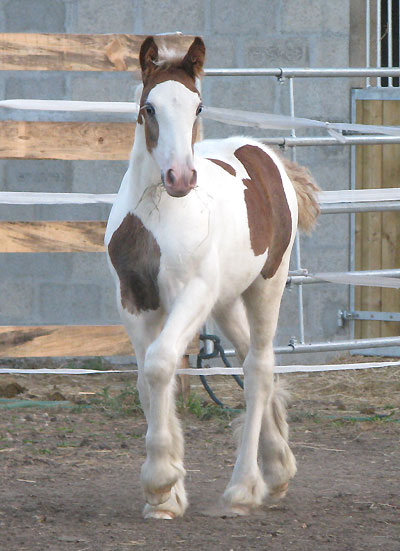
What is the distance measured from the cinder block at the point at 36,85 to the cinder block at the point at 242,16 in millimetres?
1129

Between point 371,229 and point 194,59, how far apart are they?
413 centimetres

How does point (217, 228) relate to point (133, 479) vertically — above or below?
above

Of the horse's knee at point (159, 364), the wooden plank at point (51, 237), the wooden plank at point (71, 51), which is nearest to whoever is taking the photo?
the horse's knee at point (159, 364)

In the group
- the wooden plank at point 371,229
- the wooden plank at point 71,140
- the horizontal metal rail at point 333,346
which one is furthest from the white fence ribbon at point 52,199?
the wooden plank at point 371,229

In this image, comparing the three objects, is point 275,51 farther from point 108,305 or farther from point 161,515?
point 161,515

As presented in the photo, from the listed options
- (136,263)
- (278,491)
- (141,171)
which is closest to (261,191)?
(141,171)

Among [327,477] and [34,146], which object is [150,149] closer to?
[327,477]

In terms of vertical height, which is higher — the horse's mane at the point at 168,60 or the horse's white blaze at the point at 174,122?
the horse's mane at the point at 168,60

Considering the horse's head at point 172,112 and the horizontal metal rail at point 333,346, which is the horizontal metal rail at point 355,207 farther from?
the horse's head at point 172,112

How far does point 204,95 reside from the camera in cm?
705

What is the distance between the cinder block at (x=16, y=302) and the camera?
6938 millimetres

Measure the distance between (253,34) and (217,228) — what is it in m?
4.04

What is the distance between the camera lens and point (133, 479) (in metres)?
4.14

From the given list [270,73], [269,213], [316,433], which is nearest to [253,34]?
[270,73]
